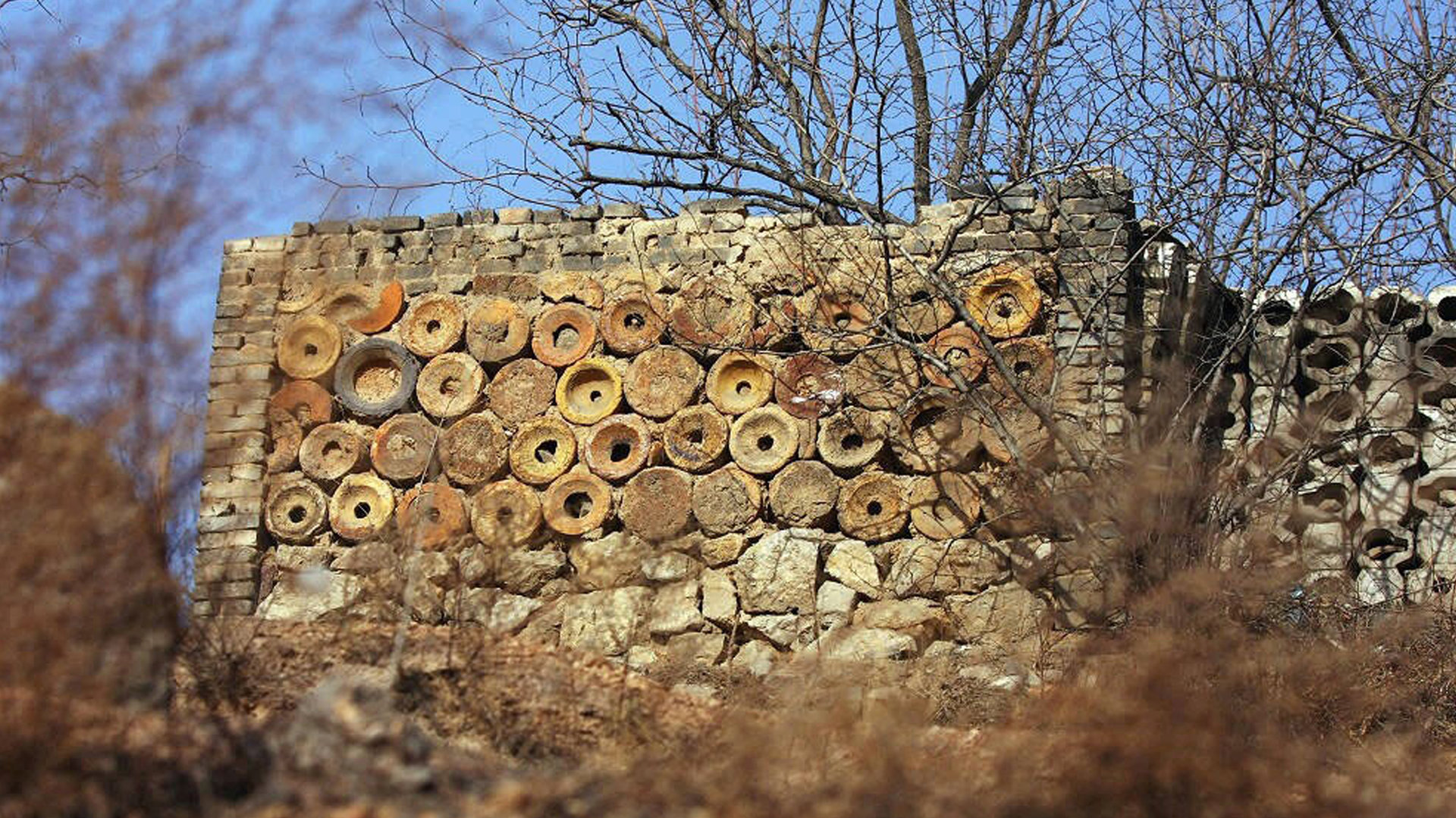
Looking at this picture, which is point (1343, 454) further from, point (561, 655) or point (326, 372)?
point (326, 372)

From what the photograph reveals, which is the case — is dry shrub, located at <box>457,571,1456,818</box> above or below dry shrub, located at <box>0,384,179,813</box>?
below

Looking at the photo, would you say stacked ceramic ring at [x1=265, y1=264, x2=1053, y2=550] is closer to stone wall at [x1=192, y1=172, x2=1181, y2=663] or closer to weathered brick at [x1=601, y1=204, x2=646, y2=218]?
stone wall at [x1=192, y1=172, x2=1181, y2=663]

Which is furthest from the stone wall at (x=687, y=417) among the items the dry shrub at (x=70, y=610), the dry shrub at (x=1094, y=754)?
the dry shrub at (x=70, y=610)

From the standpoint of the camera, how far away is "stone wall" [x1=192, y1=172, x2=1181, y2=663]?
25.5 ft

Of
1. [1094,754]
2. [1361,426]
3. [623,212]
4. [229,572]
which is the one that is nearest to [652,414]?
[623,212]

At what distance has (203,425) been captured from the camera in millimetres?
8219

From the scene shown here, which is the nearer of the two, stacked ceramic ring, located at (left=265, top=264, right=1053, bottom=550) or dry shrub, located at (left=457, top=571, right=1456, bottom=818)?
dry shrub, located at (left=457, top=571, right=1456, bottom=818)

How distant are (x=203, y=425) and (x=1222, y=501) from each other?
4.35 meters

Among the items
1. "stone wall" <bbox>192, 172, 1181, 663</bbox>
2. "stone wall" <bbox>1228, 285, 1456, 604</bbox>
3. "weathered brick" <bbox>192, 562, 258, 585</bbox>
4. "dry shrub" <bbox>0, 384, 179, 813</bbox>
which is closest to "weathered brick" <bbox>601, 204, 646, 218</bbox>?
"stone wall" <bbox>192, 172, 1181, 663</bbox>

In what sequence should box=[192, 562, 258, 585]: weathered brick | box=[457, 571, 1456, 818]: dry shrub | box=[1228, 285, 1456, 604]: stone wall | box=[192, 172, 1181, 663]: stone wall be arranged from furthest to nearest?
box=[1228, 285, 1456, 604]: stone wall < box=[192, 562, 258, 585]: weathered brick < box=[192, 172, 1181, 663]: stone wall < box=[457, 571, 1456, 818]: dry shrub

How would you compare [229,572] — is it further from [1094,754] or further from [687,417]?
[1094,754]

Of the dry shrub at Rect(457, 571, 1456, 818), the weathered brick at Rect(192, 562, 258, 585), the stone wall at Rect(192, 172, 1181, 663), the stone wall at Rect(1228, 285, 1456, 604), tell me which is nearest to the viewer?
the dry shrub at Rect(457, 571, 1456, 818)

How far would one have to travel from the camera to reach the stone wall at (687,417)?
25.5 feet

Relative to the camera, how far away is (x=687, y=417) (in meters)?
8.03
